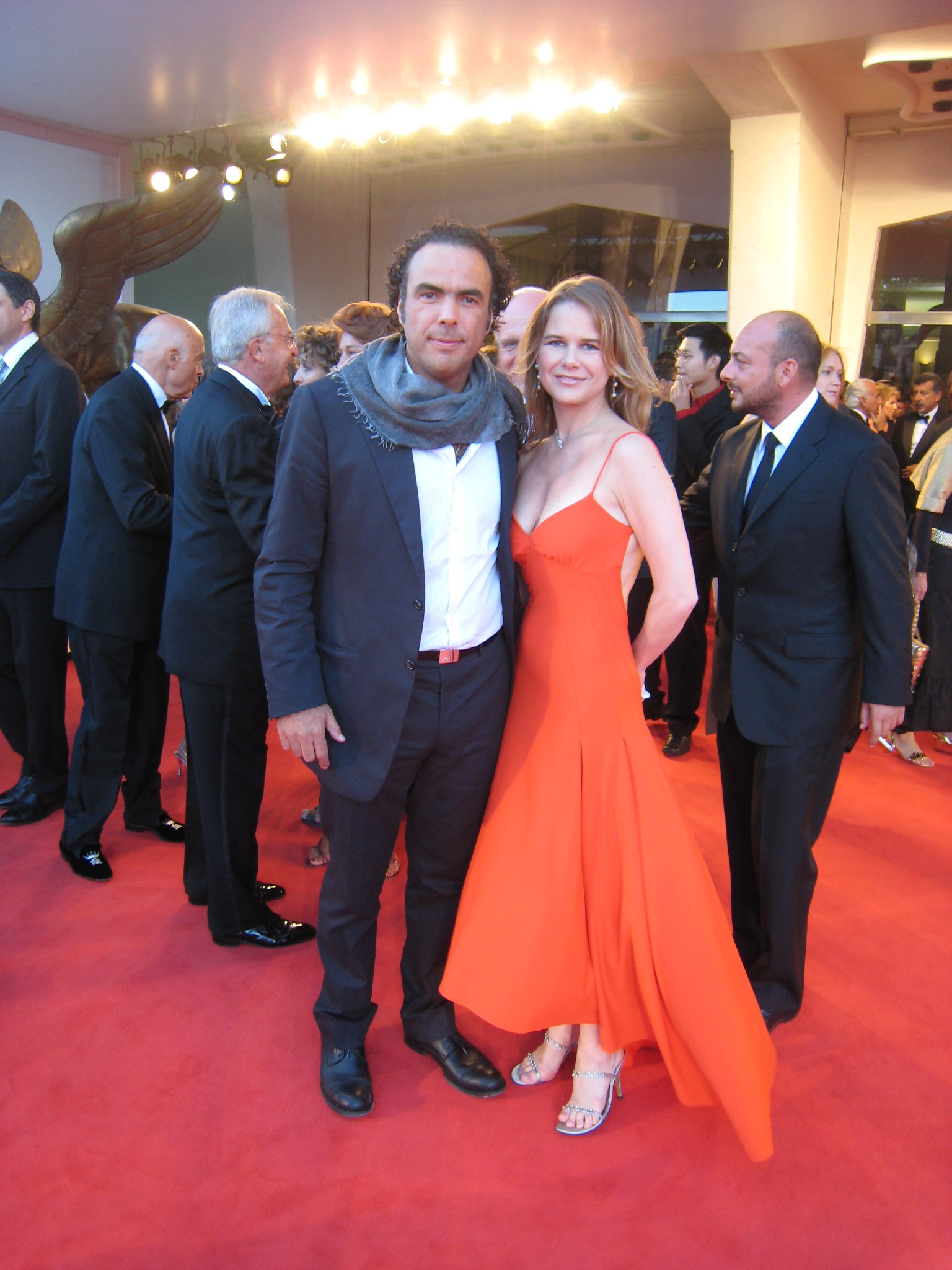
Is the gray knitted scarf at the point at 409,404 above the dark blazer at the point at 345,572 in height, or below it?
above

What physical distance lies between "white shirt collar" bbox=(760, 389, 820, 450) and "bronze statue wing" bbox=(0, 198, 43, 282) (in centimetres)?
635

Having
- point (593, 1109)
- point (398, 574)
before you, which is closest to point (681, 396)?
point (398, 574)

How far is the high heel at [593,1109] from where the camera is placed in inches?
79.7

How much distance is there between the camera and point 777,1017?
7.89ft

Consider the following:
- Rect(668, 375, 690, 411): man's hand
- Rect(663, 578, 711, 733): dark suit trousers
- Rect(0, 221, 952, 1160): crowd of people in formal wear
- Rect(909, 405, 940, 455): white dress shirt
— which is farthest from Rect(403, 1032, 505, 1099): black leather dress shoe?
Rect(909, 405, 940, 455): white dress shirt

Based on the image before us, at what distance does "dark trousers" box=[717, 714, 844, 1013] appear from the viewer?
2.34m

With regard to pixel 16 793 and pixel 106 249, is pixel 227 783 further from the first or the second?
pixel 106 249

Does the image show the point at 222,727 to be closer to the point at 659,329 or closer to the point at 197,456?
the point at 197,456

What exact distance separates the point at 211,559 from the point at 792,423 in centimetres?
155

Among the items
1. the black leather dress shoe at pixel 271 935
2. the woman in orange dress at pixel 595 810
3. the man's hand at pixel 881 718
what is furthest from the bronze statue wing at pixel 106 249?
the man's hand at pixel 881 718

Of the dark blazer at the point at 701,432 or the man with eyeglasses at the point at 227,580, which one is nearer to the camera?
the man with eyeglasses at the point at 227,580

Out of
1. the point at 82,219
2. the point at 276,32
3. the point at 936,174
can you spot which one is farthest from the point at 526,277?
the point at 82,219

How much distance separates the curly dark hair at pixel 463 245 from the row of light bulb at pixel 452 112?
634 cm

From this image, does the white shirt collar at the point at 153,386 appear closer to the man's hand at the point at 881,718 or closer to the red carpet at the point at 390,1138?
the red carpet at the point at 390,1138
